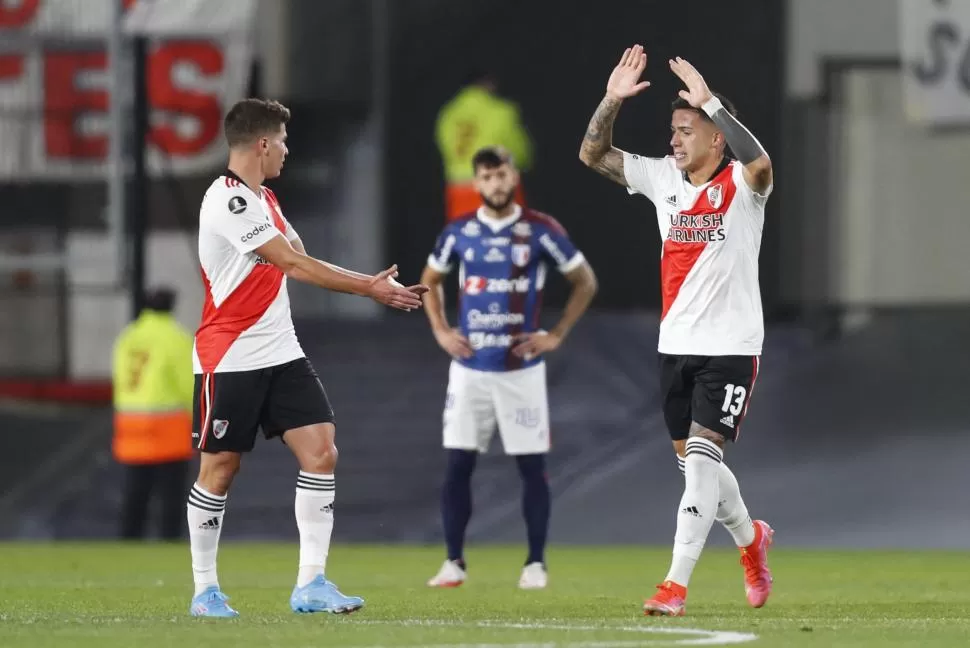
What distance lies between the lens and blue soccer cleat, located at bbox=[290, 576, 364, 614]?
845cm

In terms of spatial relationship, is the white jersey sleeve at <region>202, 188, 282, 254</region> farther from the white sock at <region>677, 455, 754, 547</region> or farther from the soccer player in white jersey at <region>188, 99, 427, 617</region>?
the white sock at <region>677, 455, 754, 547</region>

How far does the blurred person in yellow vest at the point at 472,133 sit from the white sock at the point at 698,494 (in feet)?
33.0

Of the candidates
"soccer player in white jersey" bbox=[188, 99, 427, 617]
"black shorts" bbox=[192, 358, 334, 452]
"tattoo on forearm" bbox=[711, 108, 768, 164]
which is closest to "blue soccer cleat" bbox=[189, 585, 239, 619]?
"soccer player in white jersey" bbox=[188, 99, 427, 617]

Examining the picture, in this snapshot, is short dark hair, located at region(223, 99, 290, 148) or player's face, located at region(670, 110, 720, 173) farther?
player's face, located at region(670, 110, 720, 173)

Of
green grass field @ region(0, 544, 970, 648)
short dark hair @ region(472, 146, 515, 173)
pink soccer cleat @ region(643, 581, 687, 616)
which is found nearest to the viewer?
green grass field @ region(0, 544, 970, 648)

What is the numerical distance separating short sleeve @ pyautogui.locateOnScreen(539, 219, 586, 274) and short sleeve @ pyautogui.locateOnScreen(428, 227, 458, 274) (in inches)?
19.1

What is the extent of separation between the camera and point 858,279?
57.2ft

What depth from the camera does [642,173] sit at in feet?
30.0

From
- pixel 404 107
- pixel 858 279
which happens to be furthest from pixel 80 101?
pixel 858 279

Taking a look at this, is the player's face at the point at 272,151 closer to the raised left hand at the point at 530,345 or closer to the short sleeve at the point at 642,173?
the short sleeve at the point at 642,173

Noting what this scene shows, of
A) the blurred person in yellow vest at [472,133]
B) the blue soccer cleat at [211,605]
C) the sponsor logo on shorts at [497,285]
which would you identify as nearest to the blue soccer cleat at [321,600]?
the blue soccer cleat at [211,605]

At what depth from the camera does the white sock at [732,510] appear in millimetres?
9195

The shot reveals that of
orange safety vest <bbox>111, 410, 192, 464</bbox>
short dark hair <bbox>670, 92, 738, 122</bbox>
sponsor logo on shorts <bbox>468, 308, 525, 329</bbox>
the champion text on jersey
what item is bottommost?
orange safety vest <bbox>111, 410, 192, 464</bbox>

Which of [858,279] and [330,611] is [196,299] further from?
[330,611]
